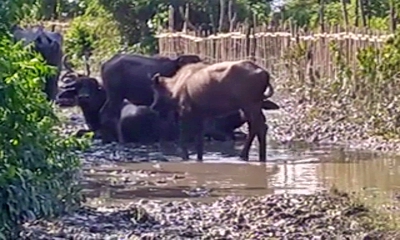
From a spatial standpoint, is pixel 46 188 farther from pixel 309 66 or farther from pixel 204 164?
pixel 309 66

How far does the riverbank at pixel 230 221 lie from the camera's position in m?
7.84

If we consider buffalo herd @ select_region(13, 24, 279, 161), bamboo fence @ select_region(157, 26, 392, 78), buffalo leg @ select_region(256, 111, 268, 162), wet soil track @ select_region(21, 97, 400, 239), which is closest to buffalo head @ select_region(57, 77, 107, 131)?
buffalo herd @ select_region(13, 24, 279, 161)

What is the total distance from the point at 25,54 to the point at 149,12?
2324cm

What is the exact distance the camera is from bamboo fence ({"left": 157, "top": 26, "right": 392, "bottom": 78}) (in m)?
16.2

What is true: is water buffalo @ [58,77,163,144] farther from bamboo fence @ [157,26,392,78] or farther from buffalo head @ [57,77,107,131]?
bamboo fence @ [157,26,392,78]

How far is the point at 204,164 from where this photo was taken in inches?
502

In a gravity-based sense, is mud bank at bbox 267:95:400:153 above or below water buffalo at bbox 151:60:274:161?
below

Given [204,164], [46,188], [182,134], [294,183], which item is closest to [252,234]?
[46,188]

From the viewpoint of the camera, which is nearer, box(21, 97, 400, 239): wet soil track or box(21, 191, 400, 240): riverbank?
box(21, 191, 400, 240): riverbank

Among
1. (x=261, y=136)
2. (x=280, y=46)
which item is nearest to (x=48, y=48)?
(x=261, y=136)

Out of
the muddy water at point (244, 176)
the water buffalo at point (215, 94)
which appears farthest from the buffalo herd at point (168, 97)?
the muddy water at point (244, 176)

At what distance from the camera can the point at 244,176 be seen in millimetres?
11602

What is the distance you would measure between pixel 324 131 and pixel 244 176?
11.6 ft

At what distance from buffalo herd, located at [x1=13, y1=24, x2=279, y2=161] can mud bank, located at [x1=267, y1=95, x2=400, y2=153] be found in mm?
754
